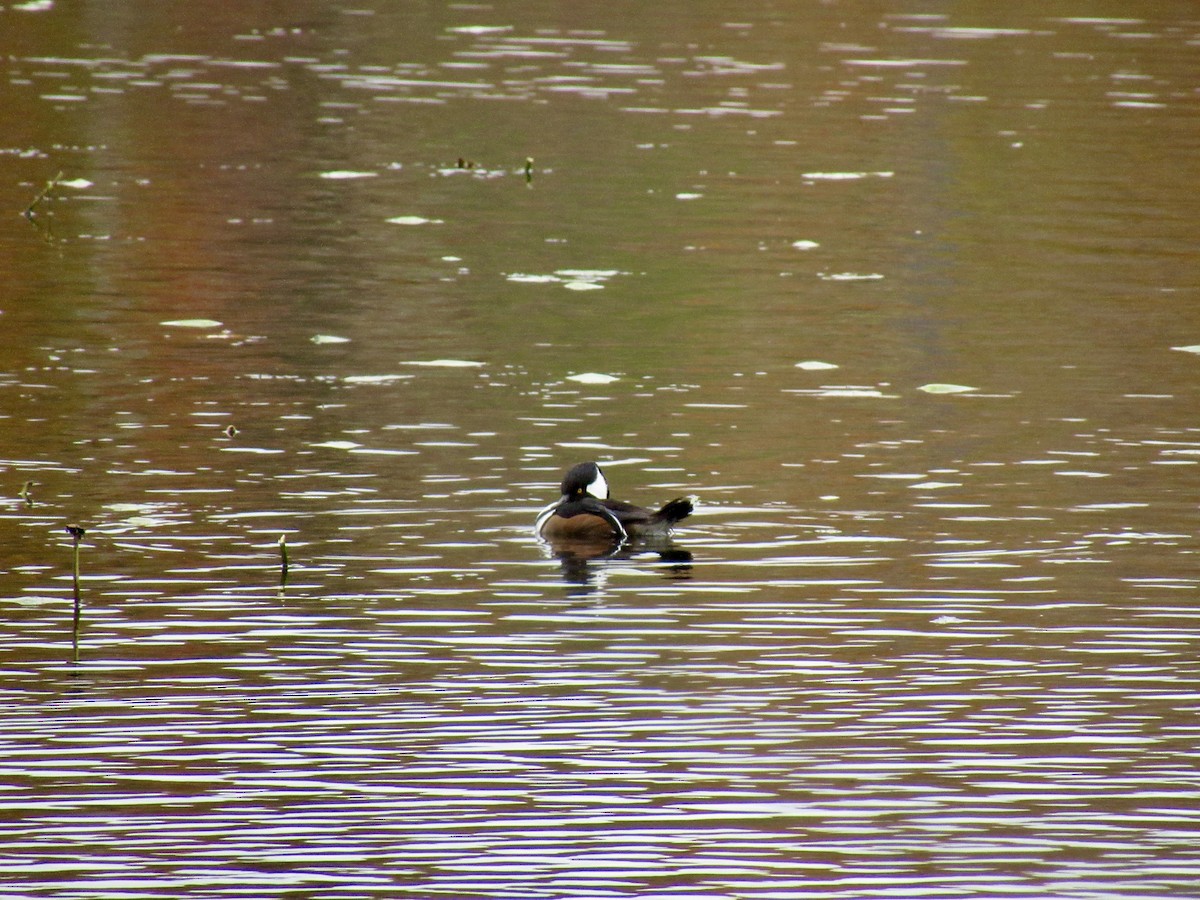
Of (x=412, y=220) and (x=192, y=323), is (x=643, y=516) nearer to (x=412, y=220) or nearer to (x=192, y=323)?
(x=192, y=323)

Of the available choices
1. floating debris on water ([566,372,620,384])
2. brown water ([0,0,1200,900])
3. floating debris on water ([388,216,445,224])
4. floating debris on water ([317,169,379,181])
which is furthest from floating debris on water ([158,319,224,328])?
floating debris on water ([317,169,379,181])

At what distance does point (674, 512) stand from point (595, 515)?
0.46 metres

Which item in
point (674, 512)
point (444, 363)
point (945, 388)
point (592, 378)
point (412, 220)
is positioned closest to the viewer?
point (674, 512)

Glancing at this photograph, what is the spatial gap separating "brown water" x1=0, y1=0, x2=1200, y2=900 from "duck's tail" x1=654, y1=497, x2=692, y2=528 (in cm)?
23

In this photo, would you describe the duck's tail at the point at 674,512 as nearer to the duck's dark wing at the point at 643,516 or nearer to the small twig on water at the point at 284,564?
the duck's dark wing at the point at 643,516

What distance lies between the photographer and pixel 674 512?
14289 millimetres

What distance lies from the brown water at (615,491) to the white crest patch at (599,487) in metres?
0.45

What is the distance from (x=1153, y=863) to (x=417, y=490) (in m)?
7.08

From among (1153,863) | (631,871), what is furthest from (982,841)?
(631,871)

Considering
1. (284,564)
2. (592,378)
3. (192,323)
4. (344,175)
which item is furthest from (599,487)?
(344,175)

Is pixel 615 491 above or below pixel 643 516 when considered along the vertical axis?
below

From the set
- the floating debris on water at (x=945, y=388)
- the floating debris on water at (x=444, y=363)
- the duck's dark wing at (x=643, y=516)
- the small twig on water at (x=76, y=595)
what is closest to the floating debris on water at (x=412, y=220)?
the floating debris on water at (x=444, y=363)

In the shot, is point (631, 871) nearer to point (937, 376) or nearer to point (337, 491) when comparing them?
point (337, 491)

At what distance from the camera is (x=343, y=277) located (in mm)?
23203
